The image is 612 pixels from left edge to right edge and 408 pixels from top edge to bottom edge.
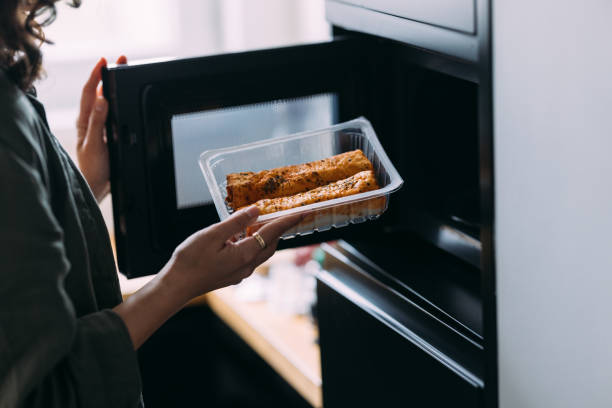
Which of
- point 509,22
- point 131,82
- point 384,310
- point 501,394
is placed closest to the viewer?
point 509,22

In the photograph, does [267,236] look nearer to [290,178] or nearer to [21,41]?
[290,178]

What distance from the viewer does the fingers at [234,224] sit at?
2.87ft

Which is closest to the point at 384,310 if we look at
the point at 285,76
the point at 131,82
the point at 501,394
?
the point at 501,394

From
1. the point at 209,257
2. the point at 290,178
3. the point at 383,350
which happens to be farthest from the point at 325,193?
the point at 383,350

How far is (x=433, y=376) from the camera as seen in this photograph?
991mm

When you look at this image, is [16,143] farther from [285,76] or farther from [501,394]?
[501,394]

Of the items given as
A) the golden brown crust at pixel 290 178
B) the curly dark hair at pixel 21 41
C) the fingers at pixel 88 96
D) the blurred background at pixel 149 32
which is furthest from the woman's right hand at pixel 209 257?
the blurred background at pixel 149 32

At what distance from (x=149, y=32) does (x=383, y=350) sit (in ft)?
6.20

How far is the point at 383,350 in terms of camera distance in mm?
1120

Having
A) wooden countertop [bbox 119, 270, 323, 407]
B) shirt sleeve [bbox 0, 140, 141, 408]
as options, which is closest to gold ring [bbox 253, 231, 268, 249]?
shirt sleeve [bbox 0, 140, 141, 408]

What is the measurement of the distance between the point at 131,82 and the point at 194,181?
0.55 feet

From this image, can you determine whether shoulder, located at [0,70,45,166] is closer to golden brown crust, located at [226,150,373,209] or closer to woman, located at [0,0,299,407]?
woman, located at [0,0,299,407]

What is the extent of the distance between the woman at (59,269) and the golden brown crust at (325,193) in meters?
0.04

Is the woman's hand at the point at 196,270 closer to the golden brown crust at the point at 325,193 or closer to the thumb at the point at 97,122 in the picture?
the golden brown crust at the point at 325,193
